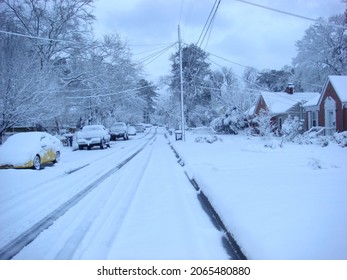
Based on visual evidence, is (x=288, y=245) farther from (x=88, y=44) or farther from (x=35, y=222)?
(x=88, y=44)

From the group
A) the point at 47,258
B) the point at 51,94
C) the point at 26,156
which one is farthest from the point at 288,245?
the point at 51,94

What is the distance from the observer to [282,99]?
28938 mm

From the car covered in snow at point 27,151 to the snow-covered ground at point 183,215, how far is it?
1590 millimetres

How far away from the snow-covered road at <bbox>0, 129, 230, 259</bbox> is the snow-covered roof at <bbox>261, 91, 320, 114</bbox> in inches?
864

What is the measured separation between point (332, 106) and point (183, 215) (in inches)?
716

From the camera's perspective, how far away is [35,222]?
180 inches

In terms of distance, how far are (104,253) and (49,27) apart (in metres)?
16.2

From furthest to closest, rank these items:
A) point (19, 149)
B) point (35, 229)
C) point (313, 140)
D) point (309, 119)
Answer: point (309, 119) < point (313, 140) < point (19, 149) < point (35, 229)

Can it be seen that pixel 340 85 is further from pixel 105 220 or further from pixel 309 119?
pixel 105 220

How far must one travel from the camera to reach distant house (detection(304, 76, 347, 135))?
1806 centimetres

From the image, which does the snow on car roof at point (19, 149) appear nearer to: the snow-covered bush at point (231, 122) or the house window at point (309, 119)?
the house window at point (309, 119)

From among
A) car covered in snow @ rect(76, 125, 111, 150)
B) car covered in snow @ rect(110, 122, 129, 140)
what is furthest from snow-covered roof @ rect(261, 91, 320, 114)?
car covered in snow @ rect(76, 125, 111, 150)

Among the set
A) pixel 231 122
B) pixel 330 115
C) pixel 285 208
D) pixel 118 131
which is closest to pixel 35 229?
pixel 285 208

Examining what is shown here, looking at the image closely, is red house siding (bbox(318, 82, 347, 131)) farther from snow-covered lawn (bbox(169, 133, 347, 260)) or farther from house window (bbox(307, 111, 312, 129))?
snow-covered lawn (bbox(169, 133, 347, 260))
